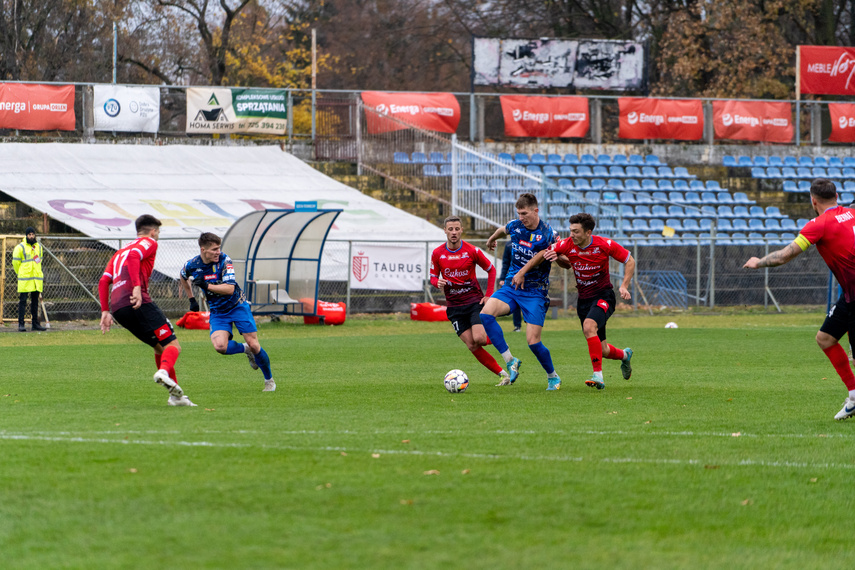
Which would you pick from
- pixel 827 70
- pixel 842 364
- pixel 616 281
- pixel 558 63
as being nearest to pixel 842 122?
pixel 827 70

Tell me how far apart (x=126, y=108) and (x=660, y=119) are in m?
17.0

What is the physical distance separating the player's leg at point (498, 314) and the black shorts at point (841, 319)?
371 centimetres

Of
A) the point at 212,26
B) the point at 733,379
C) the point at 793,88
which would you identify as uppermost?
the point at 212,26

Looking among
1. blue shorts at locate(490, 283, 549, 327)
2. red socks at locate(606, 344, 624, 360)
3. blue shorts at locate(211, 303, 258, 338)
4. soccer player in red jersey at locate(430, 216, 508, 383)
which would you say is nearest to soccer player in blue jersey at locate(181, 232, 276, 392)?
blue shorts at locate(211, 303, 258, 338)

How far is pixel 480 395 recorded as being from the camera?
34.6ft

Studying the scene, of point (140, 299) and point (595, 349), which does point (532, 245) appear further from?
point (140, 299)

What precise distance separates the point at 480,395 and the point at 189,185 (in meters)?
19.0

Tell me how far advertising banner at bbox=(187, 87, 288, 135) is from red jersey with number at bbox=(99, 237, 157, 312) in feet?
72.8

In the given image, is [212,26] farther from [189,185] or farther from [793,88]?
[793,88]

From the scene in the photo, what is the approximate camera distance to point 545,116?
3403cm

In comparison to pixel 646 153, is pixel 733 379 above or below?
below

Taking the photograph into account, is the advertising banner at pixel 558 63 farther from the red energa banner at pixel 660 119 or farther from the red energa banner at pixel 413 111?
the red energa banner at pixel 413 111

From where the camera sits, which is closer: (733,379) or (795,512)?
(795,512)

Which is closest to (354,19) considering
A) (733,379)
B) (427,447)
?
(733,379)
